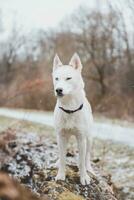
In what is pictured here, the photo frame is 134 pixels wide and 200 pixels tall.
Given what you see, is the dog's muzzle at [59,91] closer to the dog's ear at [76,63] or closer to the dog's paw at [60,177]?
the dog's ear at [76,63]

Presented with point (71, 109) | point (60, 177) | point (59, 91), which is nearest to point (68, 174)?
point (60, 177)

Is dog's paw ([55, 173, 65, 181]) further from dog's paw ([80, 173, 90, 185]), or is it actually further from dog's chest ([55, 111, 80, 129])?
dog's chest ([55, 111, 80, 129])

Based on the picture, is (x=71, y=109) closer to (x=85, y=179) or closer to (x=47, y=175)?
(x=85, y=179)

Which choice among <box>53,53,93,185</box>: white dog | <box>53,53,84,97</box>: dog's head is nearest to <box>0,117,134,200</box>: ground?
<box>53,53,93,185</box>: white dog

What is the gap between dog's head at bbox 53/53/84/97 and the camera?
4.64 metres

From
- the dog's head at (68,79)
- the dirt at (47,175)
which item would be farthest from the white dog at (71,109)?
Answer: the dirt at (47,175)

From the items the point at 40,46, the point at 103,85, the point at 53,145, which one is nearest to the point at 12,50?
Answer: the point at 40,46

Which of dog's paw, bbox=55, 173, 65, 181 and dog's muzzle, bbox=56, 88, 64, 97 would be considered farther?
dog's paw, bbox=55, 173, 65, 181

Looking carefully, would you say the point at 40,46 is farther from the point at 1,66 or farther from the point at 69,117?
the point at 69,117

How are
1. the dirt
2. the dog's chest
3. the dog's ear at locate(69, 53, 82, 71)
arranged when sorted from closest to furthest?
the dog's ear at locate(69, 53, 82, 71), the dog's chest, the dirt

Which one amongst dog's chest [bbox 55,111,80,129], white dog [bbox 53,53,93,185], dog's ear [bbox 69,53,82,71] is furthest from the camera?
dog's chest [bbox 55,111,80,129]

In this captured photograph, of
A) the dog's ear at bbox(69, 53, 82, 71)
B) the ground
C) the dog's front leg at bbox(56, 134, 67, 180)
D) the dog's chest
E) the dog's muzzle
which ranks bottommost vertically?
the ground

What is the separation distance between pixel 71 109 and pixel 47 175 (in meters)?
1.32

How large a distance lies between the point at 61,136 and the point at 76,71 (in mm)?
798
